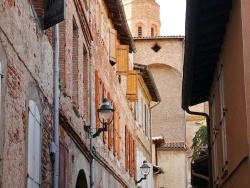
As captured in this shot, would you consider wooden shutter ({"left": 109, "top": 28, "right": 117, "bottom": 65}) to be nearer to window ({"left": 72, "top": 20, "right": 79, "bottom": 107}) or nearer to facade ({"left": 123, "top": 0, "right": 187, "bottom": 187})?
window ({"left": 72, "top": 20, "right": 79, "bottom": 107})

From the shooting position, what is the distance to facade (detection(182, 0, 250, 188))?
32.0 ft

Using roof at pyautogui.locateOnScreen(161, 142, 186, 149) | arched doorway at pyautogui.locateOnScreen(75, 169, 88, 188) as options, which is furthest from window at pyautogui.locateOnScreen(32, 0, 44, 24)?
roof at pyautogui.locateOnScreen(161, 142, 186, 149)

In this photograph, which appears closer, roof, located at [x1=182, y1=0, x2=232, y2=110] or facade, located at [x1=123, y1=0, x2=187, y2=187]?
roof, located at [x1=182, y1=0, x2=232, y2=110]

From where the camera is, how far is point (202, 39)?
41.7ft

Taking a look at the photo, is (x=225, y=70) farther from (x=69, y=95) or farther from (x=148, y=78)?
(x=148, y=78)

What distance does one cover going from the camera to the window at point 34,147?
434 inches

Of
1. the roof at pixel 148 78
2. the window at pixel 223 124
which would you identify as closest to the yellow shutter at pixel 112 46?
the roof at pixel 148 78

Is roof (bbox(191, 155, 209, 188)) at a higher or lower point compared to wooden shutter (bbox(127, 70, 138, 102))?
lower

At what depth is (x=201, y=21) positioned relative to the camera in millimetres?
11703

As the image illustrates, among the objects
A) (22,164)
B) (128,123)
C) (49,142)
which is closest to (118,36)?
(128,123)

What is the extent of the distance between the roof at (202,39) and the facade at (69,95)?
2.48 metres

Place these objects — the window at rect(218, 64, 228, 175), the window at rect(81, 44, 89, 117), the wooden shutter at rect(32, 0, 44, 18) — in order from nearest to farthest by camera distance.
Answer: the wooden shutter at rect(32, 0, 44, 18)
the window at rect(218, 64, 228, 175)
the window at rect(81, 44, 89, 117)

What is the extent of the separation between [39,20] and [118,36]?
1682 cm

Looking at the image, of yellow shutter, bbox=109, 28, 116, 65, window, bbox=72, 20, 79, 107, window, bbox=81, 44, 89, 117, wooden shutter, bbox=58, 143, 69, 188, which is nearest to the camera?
wooden shutter, bbox=58, 143, 69, 188
